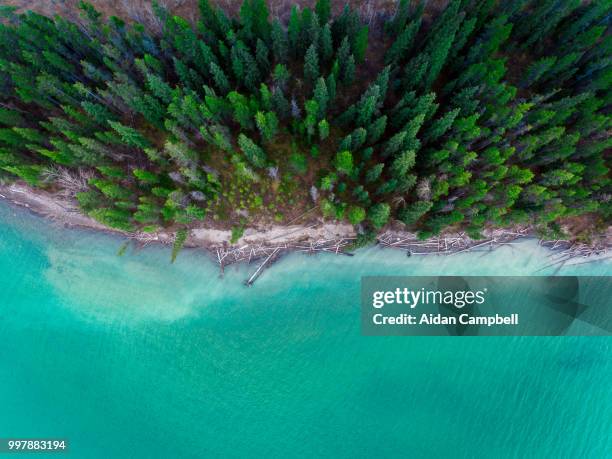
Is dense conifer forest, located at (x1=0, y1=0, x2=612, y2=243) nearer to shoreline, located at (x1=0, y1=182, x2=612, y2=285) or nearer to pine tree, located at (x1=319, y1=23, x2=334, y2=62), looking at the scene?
pine tree, located at (x1=319, y1=23, x2=334, y2=62)

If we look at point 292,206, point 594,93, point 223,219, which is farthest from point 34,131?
point 594,93

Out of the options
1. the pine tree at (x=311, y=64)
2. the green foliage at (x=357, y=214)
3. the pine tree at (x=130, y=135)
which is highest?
the pine tree at (x=311, y=64)

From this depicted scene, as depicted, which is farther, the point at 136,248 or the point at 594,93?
the point at 136,248

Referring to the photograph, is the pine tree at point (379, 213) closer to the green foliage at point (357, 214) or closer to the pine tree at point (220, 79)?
the green foliage at point (357, 214)

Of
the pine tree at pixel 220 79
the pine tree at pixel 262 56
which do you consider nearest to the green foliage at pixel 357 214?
the pine tree at pixel 220 79

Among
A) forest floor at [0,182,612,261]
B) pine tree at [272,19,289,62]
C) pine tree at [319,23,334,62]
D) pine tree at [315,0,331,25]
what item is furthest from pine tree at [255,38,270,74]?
forest floor at [0,182,612,261]

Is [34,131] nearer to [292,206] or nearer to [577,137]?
[292,206]
